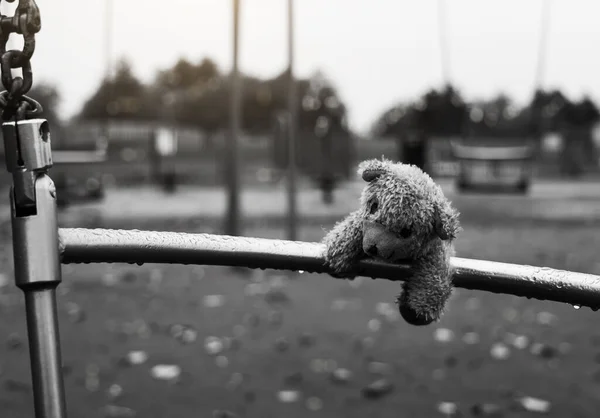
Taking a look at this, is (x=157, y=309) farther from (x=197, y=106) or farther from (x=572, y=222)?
(x=197, y=106)

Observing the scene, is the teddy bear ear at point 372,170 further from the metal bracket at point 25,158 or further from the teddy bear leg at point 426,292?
the metal bracket at point 25,158

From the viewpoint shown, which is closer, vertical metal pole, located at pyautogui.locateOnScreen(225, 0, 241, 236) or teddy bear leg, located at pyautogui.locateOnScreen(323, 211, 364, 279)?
teddy bear leg, located at pyautogui.locateOnScreen(323, 211, 364, 279)

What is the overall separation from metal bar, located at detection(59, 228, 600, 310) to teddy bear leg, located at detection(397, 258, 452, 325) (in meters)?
0.01

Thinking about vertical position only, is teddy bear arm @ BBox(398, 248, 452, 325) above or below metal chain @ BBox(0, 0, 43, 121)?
below

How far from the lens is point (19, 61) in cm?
79

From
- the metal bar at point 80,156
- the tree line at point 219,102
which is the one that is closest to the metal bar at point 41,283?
the metal bar at point 80,156

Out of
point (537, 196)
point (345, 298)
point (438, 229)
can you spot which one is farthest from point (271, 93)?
point (438, 229)

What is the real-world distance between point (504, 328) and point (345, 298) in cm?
130

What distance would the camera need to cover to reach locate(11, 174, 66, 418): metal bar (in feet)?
2.42

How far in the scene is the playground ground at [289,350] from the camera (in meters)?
3.48

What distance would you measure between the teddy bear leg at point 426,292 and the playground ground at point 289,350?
266cm

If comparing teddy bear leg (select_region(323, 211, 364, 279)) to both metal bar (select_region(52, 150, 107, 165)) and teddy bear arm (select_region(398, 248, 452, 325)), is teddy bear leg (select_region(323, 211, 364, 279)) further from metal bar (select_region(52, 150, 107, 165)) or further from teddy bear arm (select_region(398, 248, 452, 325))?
metal bar (select_region(52, 150, 107, 165))

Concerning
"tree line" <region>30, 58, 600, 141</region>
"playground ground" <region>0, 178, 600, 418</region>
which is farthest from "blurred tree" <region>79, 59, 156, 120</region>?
"playground ground" <region>0, 178, 600, 418</region>

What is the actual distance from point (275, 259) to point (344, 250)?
74mm
